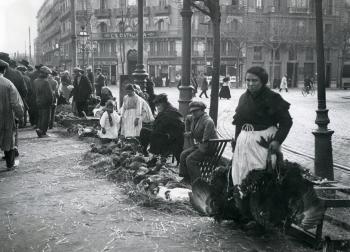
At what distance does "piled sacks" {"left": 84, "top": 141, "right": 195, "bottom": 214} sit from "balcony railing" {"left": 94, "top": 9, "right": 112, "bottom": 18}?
190 ft

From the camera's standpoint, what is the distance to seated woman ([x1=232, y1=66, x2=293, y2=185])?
5008mm

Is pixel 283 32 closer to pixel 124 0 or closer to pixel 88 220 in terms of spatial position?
pixel 124 0

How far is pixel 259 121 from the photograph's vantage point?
5.13 metres

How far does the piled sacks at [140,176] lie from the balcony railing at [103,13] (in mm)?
57994

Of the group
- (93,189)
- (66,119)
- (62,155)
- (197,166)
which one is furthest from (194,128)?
(66,119)

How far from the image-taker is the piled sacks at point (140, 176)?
657 cm

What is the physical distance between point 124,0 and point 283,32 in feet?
67.5

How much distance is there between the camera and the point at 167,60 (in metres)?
63.1

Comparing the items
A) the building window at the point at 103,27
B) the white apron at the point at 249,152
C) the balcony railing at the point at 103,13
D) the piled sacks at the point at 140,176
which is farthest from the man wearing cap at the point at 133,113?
the building window at the point at 103,27

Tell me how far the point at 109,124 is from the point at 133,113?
3.91 feet

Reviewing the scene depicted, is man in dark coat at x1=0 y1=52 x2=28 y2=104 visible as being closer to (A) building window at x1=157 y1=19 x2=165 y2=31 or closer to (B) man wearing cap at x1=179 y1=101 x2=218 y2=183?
(B) man wearing cap at x1=179 y1=101 x2=218 y2=183

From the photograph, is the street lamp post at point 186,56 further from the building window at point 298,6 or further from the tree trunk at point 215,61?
the building window at point 298,6

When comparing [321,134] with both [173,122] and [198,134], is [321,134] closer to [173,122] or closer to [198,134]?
[198,134]

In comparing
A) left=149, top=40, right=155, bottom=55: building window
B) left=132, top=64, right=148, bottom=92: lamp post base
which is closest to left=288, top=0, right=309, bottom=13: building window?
left=149, top=40, right=155, bottom=55: building window
